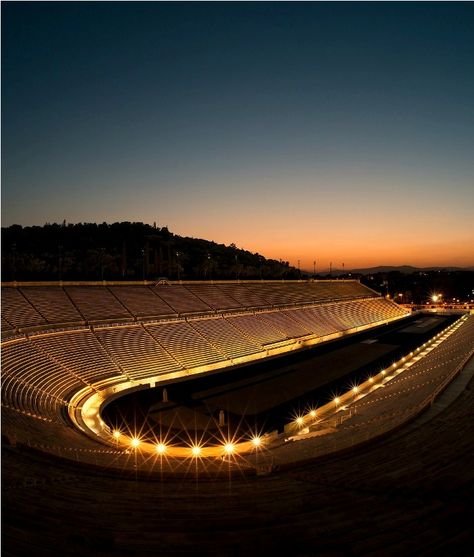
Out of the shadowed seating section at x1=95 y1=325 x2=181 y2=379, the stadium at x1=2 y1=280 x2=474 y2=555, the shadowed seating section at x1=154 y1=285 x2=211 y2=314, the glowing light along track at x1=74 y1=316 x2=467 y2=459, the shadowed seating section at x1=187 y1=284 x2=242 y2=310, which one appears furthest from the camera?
the shadowed seating section at x1=187 y1=284 x2=242 y2=310

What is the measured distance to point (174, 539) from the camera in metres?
5.16

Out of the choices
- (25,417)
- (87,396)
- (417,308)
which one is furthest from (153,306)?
(417,308)

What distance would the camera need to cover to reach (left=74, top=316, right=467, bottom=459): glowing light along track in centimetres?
1049

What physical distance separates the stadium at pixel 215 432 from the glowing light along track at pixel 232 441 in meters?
0.09

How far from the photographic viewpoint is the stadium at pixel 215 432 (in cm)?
529

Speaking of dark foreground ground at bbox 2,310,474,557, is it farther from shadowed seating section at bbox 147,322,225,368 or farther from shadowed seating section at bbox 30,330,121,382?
shadowed seating section at bbox 147,322,225,368

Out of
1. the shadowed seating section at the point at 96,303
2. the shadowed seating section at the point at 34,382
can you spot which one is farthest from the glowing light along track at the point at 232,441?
the shadowed seating section at the point at 96,303

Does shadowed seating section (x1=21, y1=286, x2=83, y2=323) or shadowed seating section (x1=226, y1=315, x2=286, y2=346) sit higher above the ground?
shadowed seating section (x1=21, y1=286, x2=83, y2=323)

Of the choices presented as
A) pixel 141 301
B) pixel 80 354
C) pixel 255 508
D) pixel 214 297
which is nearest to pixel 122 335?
pixel 80 354

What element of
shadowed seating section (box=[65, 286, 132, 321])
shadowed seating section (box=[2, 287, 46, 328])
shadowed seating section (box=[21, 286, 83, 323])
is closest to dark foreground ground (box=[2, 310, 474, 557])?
shadowed seating section (box=[2, 287, 46, 328])

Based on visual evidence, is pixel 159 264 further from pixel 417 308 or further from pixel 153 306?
pixel 417 308

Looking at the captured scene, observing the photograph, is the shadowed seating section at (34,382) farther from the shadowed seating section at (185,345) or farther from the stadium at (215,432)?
the shadowed seating section at (185,345)

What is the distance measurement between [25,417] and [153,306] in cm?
1747

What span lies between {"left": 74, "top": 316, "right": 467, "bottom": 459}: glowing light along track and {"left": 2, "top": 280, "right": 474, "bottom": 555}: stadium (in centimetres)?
9
